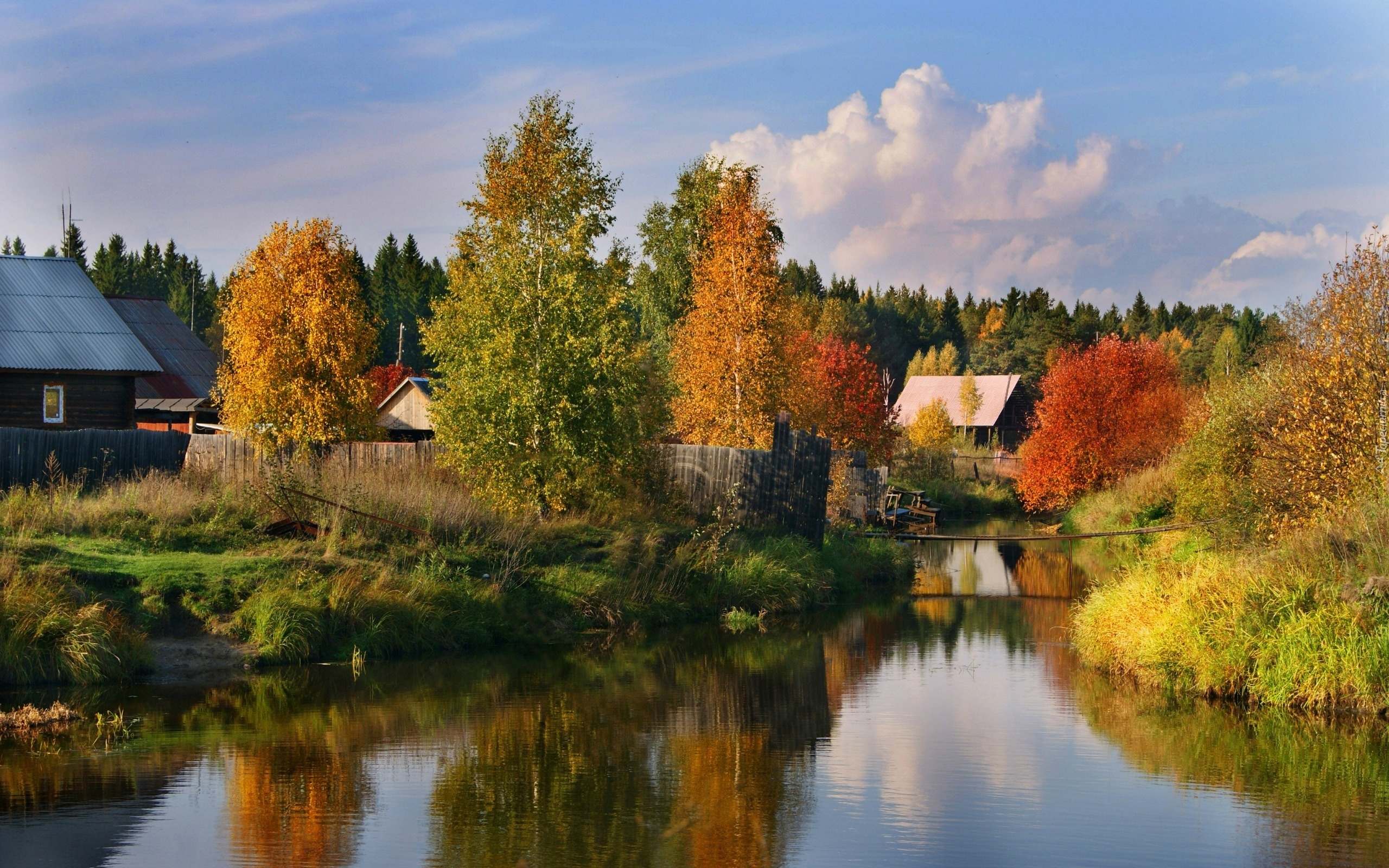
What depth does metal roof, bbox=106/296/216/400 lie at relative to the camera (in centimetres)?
4500

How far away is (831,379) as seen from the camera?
1823 inches

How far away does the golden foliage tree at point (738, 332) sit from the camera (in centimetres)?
3078

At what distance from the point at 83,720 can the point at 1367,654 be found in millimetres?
13450

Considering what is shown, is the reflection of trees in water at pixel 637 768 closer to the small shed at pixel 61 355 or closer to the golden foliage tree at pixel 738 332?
the golden foliage tree at pixel 738 332

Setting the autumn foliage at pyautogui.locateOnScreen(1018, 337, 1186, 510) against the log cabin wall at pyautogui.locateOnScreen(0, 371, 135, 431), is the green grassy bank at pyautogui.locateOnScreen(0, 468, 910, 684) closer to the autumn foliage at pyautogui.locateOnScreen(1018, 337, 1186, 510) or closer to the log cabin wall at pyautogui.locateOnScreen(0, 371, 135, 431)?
the log cabin wall at pyautogui.locateOnScreen(0, 371, 135, 431)

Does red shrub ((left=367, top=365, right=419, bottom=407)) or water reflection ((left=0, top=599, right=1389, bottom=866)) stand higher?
red shrub ((left=367, top=365, right=419, bottom=407))

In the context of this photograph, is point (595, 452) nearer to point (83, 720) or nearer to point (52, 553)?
point (52, 553)

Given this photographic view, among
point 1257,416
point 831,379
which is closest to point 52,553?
point 1257,416

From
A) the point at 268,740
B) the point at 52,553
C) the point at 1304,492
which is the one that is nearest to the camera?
the point at 268,740

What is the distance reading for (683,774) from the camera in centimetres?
1153

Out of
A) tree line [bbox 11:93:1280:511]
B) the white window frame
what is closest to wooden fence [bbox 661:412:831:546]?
tree line [bbox 11:93:1280:511]

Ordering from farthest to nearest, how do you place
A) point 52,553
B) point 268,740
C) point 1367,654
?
point 52,553
point 1367,654
point 268,740

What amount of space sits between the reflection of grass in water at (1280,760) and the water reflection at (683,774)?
0.03 meters

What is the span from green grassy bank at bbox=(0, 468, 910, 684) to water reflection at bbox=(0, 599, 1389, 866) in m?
0.76
